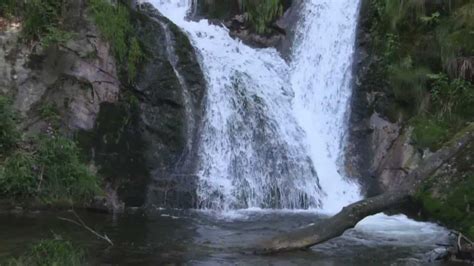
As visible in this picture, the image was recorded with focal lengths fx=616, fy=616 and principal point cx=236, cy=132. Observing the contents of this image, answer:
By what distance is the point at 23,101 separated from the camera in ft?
39.1

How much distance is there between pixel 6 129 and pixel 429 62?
27.9 feet

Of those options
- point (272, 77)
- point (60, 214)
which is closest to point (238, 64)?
point (272, 77)

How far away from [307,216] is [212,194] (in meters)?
2.03

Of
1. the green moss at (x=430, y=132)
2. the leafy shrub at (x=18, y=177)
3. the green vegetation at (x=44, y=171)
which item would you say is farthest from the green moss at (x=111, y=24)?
the green moss at (x=430, y=132)

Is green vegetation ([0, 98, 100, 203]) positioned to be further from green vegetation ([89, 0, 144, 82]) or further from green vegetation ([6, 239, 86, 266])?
green vegetation ([6, 239, 86, 266])

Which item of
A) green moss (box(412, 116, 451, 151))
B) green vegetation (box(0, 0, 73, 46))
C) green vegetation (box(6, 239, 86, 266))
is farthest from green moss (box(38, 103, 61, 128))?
green moss (box(412, 116, 451, 151))

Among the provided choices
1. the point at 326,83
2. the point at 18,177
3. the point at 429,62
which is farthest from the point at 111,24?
the point at 429,62

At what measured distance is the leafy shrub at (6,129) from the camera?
36.6ft

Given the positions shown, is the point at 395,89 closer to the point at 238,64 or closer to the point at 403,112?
the point at 403,112

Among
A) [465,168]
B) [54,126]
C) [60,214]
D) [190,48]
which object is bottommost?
[60,214]

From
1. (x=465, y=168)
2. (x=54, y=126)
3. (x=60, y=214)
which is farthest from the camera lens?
(x=54, y=126)

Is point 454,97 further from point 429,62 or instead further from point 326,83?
point 326,83

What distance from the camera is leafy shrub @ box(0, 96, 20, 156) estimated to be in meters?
11.1

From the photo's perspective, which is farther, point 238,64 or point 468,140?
point 238,64
